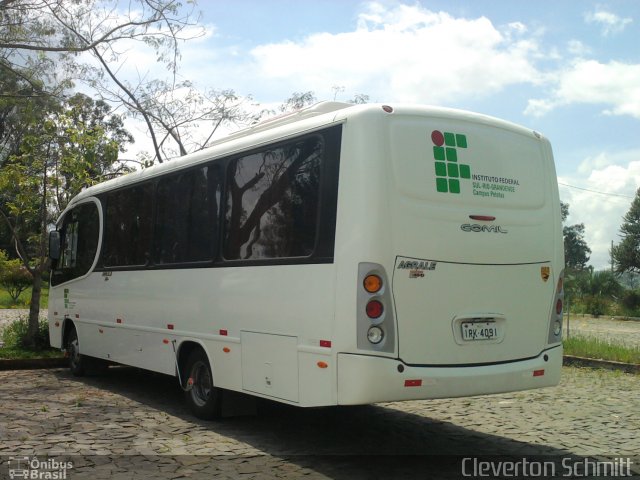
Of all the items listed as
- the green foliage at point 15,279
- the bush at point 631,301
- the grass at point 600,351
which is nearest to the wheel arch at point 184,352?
the grass at point 600,351

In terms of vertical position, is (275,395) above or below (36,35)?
below

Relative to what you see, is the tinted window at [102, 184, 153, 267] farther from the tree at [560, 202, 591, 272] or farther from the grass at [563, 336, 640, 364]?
the tree at [560, 202, 591, 272]

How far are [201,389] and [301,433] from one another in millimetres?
1357

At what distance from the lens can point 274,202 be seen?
691 cm

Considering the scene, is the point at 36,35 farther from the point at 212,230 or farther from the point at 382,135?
the point at 382,135

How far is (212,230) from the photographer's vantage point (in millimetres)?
7918

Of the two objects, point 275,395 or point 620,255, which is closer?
point 275,395

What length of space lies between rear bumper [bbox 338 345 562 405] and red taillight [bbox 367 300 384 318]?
0.34m

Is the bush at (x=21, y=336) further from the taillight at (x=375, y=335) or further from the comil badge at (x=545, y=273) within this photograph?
the comil badge at (x=545, y=273)

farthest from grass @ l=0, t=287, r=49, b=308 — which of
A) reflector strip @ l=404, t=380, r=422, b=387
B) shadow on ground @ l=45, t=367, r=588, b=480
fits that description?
reflector strip @ l=404, t=380, r=422, b=387

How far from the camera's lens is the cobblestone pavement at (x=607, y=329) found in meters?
20.1

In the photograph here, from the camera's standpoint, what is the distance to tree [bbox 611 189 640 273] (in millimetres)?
52062

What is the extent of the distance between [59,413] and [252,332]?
290 centimetres

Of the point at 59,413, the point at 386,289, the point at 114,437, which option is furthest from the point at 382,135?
the point at 59,413
